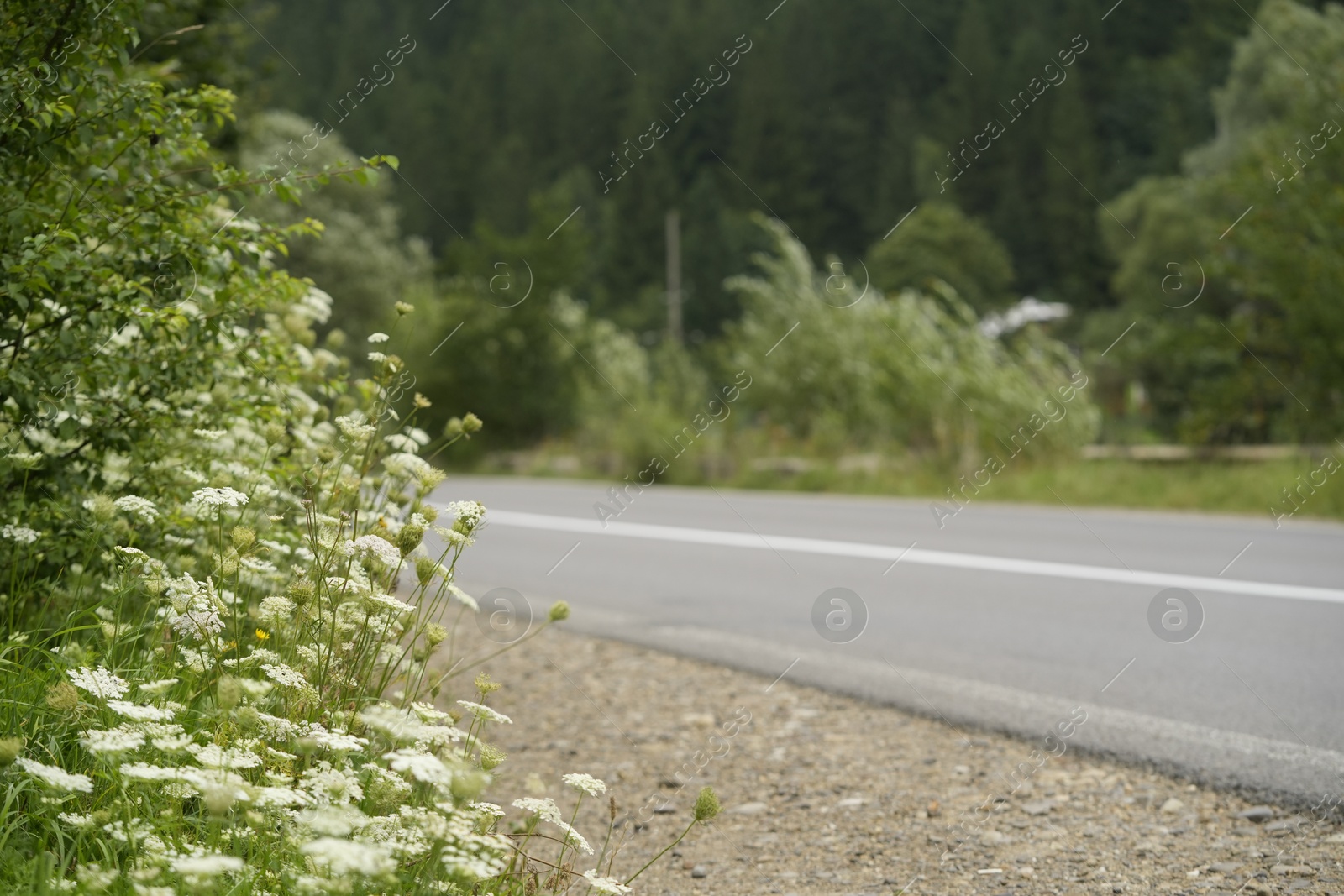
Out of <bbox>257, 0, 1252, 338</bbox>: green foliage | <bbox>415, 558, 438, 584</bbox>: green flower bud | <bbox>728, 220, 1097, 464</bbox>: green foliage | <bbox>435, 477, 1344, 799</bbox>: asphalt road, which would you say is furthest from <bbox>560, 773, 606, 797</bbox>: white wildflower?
<bbox>257, 0, 1252, 338</bbox>: green foliage

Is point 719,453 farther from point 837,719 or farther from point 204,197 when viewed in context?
point 204,197

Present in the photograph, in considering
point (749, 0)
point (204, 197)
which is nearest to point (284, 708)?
point (204, 197)

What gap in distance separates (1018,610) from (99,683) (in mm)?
5221

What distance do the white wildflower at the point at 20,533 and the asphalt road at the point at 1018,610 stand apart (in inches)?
73.0

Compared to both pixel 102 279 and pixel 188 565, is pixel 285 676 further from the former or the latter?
pixel 102 279

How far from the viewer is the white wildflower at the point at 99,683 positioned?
2146 millimetres

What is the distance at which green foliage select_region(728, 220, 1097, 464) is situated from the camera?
44.5 ft

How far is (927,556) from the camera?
834 centimetres

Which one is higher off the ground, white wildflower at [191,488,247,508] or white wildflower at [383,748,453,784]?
white wildflower at [191,488,247,508]

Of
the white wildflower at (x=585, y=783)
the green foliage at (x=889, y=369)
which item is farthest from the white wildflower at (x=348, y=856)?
the green foliage at (x=889, y=369)

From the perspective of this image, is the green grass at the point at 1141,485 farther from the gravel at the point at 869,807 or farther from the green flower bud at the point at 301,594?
the green flower bud at the point at 301,594

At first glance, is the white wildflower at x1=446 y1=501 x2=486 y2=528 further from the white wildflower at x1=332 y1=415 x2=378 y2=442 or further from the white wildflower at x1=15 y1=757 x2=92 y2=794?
the white wildflower at x1=15 y1=757 x2=92 y2=794

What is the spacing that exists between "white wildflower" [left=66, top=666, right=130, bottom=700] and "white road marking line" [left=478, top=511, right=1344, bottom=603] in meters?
6.19

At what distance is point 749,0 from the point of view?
6425 cm
